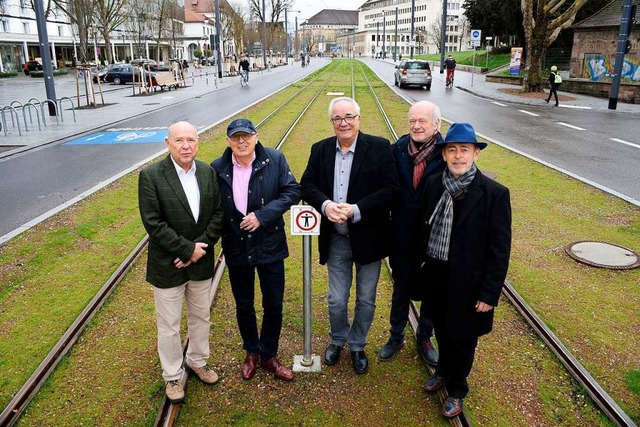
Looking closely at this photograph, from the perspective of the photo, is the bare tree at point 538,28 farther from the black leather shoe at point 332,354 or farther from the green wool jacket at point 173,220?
the green wool jacket at point 173,220

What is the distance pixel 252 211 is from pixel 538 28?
27.3 meters

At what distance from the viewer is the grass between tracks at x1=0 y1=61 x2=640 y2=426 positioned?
3721 millimetres

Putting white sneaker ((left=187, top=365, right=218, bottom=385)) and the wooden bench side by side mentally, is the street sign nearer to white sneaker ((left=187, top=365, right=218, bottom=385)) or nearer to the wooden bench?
white sneaker ((left=187, top=365, right=218, bottom=385))

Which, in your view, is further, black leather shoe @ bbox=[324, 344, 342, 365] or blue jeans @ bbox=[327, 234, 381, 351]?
black leather shoe @ bbox=[324, 344, 342, 365]

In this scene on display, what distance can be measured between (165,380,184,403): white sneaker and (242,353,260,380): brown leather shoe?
0.50 meters

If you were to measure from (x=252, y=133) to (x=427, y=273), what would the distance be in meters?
1.58

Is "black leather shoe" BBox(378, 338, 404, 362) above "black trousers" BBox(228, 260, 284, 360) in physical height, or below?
below

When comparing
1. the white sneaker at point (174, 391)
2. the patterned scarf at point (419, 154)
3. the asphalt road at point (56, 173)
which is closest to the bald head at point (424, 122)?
the patterned scarf at point (419, 154)

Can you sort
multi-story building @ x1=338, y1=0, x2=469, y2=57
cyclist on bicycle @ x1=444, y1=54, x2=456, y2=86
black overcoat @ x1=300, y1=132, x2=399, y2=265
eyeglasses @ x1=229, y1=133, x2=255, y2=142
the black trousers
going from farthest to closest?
multi-story building @ x1=338, y1=0, x2=469, y2=57 < cyclist on bicycle @ x1=444, y1=54, x2=456, y2=86 < the black trousers < black overcoat @ x1=300, y1=132, x2=399, y2=265 < eyeglasses @ x1=229, y1=133, x2=255, y2=142

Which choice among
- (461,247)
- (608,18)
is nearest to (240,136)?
(461,247)

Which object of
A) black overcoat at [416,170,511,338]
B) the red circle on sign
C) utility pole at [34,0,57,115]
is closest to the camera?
black overcoat at [416,170,511,338]

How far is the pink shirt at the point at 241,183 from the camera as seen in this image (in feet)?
12.4

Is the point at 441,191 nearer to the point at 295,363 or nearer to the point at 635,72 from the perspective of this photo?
the point at 295,363

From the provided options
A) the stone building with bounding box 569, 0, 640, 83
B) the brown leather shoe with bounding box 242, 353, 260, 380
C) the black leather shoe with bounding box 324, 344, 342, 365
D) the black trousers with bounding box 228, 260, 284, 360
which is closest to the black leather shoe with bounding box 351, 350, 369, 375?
the black leather shoe with bounding box 324, 344, 342, 365
